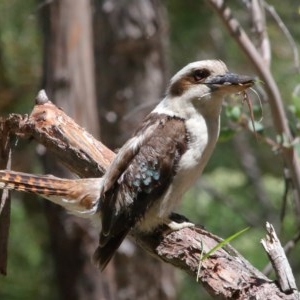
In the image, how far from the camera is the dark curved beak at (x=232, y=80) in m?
3.57

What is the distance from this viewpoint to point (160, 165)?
12.3 feet

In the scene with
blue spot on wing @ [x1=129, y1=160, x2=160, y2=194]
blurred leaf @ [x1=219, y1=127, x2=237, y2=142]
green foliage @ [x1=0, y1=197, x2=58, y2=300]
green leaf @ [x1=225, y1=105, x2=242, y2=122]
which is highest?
blue spot on wing @ [x1=129, y1=160, x2=160, y2=194]

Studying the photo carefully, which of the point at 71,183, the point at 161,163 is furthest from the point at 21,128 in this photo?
the point at 161,163

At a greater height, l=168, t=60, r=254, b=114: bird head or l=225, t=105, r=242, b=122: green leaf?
l=168, t=60, r=254, b=114: bird head

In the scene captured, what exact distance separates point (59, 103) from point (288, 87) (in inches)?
74.9

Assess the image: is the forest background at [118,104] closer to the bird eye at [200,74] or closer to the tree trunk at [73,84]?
the tree trunk at [73,84]

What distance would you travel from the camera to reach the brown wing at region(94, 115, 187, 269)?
375 centimetres

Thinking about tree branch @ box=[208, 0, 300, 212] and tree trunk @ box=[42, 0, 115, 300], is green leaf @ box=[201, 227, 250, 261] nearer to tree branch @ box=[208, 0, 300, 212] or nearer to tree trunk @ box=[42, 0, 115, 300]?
tree branch @ box=[208, 0, 300, 212]

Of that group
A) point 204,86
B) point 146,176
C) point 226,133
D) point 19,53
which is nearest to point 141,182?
point 146,176

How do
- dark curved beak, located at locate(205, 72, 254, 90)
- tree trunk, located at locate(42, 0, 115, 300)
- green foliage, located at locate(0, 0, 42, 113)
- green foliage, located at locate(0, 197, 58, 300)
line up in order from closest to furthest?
1. dark curved beak, located at locate(205, 72, 254, 90)
2. tree trunk, located at locate(42, 0, 115, 300)
3. green foliage, located at locate(0, 197, 58, 300)
4. green foliage, located at locate(0, 0, 42, 113)

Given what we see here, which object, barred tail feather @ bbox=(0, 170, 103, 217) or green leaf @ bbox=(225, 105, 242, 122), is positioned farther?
green leaf @ bbox=(225, 105, 242, 122)

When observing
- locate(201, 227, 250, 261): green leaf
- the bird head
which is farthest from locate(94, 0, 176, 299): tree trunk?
locate(201, 227, 250, 261): green leaf

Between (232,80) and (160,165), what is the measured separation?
456 mm

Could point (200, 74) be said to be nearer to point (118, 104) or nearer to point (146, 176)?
point (146, 176)
